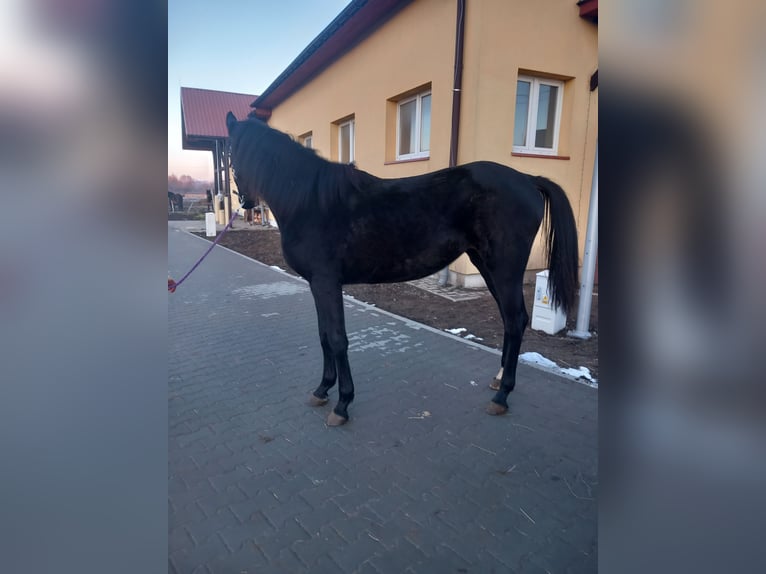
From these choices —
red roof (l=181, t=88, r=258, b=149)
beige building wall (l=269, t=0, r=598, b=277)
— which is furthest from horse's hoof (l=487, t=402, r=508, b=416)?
red roof (l=181, t=88, r=258, b=149)

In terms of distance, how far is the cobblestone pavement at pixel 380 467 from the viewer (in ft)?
6.20

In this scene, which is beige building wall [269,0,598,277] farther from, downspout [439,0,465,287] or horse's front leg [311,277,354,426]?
horse's front leg [311,277,354,426]

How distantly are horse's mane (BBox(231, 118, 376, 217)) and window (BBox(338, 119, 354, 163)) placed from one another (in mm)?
8169

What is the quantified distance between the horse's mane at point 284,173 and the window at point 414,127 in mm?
4672

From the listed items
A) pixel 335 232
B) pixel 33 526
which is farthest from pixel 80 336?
pixel 335 232

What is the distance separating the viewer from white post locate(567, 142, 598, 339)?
434 centimetres

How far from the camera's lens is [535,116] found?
6.87 metres

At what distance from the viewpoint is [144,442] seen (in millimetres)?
650

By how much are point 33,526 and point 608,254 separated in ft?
2.82

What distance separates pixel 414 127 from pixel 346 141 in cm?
387

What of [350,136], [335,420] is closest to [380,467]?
[335,420]

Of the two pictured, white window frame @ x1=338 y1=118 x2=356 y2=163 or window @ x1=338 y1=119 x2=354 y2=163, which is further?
window @ x1=338 y1=119 x2=354 y2=163

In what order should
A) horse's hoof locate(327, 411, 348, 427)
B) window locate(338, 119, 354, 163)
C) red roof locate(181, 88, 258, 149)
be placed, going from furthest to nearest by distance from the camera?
red roof locate(181, 88, 258, 149) → window locate(338, 119, 354, 163) → horse's hoof locate(327, 411, 348, 427)

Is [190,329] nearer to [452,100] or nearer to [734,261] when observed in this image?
[452,100]
